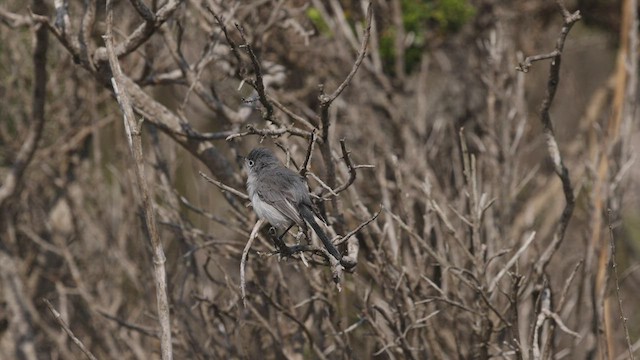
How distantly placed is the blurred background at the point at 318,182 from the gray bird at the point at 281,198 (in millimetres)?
91

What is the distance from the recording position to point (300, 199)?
3.22m

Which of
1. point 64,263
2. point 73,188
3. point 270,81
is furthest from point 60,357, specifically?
point 270,81

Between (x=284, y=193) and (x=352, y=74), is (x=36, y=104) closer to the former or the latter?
(x=284, y=193)

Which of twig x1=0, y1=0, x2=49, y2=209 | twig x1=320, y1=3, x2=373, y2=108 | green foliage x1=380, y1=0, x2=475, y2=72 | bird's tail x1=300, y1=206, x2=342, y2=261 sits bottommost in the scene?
bird's tail x1=300, y1=206, x2=342, y2=261

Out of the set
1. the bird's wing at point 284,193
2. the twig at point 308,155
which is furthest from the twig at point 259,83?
the bird's wing at point 284,193

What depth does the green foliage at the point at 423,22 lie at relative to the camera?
645 centimetres

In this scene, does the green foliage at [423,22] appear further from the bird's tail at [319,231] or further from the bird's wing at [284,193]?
the bird's tail at [319,231]

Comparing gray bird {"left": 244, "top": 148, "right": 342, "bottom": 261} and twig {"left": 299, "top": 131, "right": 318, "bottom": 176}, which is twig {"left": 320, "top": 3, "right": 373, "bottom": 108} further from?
gray bird {"left": 244, "top": 148, "right": 342, "bottom": 261}

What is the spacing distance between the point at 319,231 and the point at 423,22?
387 cm

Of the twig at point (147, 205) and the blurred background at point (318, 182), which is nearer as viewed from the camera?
the twig at point (147, 205)

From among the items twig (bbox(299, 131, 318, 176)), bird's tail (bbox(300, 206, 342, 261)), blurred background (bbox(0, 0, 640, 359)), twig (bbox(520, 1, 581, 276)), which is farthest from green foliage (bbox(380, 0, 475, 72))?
twig (bbox(299, 131, 318, 176))

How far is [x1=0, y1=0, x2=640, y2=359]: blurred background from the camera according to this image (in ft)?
12.4

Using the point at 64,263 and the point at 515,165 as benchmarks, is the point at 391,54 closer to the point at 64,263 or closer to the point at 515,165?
the point at 515,165

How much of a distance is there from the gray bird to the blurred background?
0.30 feet
